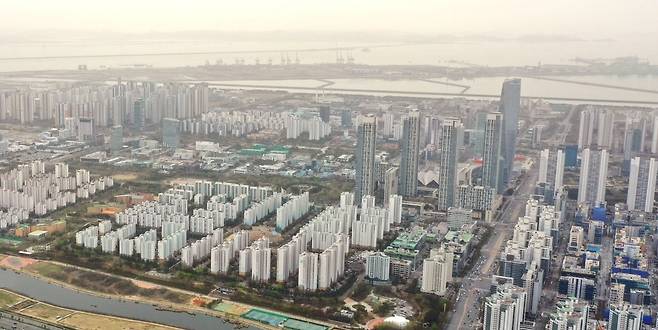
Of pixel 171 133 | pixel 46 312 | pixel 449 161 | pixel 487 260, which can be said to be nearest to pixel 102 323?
pixel 46 312

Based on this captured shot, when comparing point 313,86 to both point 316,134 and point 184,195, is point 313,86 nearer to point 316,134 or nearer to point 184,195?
point 316,134

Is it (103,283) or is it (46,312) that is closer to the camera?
(46,312)

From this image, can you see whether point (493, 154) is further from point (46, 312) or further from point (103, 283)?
point (46, 312)

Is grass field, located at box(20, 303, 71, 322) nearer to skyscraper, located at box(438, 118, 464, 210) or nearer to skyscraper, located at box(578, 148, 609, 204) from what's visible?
skyscraper, located at box(438, 118, 464, 210)

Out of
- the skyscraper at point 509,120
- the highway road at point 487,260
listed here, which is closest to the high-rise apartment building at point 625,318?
the highway road at point 487,260

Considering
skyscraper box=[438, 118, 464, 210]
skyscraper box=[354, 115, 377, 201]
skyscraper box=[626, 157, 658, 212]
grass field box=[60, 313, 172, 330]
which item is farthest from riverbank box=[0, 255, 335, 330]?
skyscraper box=[626, 157, 658, 212]

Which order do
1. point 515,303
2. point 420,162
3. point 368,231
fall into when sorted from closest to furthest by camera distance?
1. point 515,303
2. point 368,231
3. point 420,162

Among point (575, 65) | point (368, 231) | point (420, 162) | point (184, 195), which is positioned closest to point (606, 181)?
point (575, 65)
